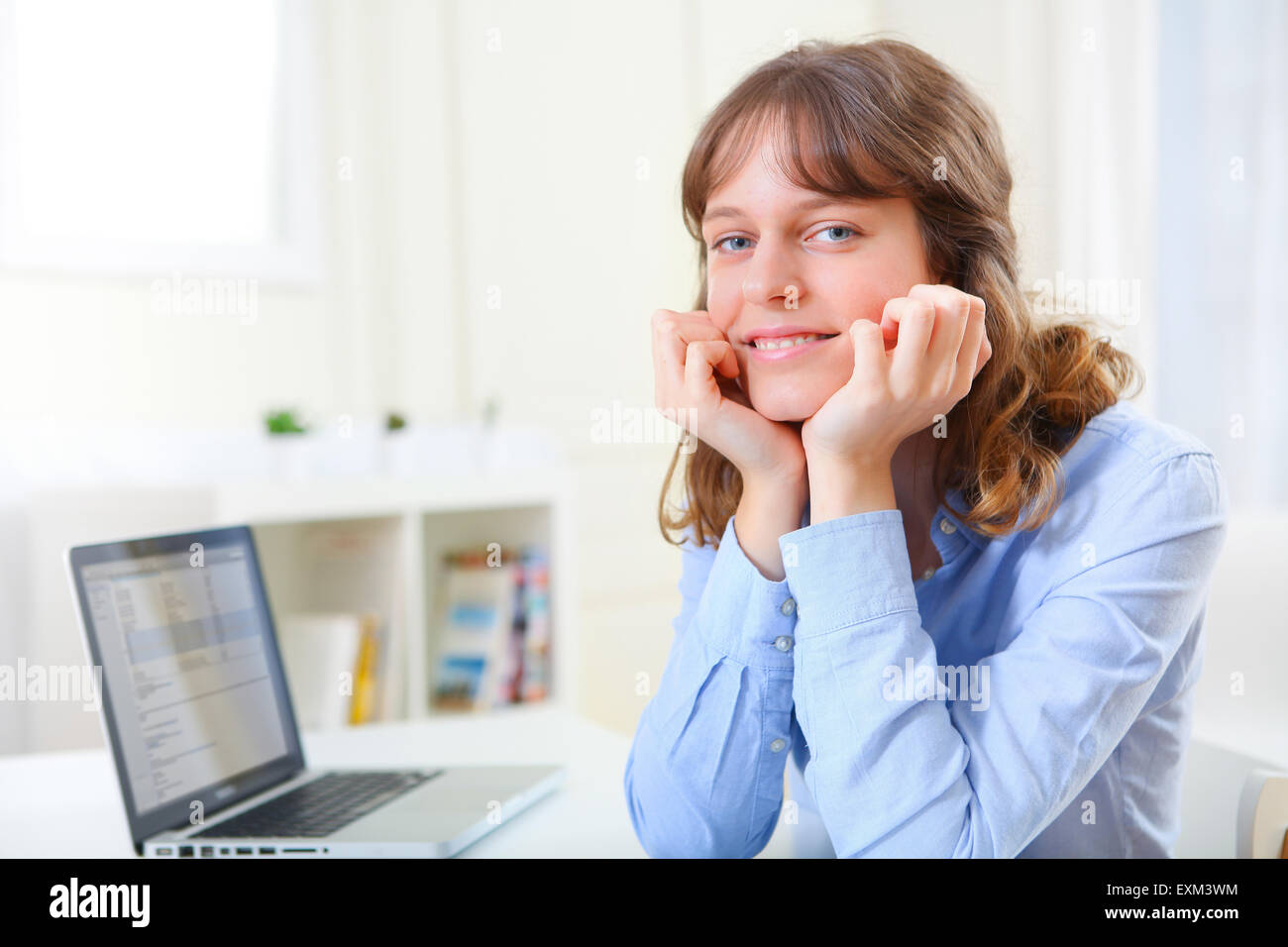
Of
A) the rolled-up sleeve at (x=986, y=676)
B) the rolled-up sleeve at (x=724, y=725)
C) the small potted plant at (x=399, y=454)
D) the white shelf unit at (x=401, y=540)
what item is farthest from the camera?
the small potted plant at (x=399, y=454)

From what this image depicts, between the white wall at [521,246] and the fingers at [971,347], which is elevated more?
the white wall at [521,246]

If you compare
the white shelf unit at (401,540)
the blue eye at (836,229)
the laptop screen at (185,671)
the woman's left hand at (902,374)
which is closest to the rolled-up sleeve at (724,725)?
the woman's left hand at (902,374)

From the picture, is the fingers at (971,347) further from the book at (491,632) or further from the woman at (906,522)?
the book at (491,632)

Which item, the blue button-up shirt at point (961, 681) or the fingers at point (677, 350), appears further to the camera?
the fingers at point (677, 350)

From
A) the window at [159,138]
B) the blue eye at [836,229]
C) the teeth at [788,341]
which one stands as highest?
the window at [159,138]

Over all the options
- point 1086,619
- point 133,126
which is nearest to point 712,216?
point 1086,619

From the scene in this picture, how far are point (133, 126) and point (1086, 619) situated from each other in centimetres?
198

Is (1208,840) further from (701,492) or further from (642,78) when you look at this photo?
(642,78)

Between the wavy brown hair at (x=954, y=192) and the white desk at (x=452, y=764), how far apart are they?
13.7 inches

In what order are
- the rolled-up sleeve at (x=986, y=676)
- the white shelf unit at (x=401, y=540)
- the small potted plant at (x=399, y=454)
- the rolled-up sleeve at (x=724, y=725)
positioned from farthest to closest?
1. the small potted plant at (x=399, y=454)
2. the white shelf unit at (x=401, y=540)
3. the rolled-up sleeve at (x=724, y=725)
4. the rolled-up sleeve at (x=986, y=676)

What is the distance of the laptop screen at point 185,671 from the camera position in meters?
0.78

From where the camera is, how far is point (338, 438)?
6.33 ft

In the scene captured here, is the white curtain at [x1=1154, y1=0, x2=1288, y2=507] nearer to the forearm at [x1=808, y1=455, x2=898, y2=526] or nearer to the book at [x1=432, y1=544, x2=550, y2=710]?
the book at [x1=432, y1=544, x2=550, y2=710]

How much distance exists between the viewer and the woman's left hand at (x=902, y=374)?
2.27 ft
